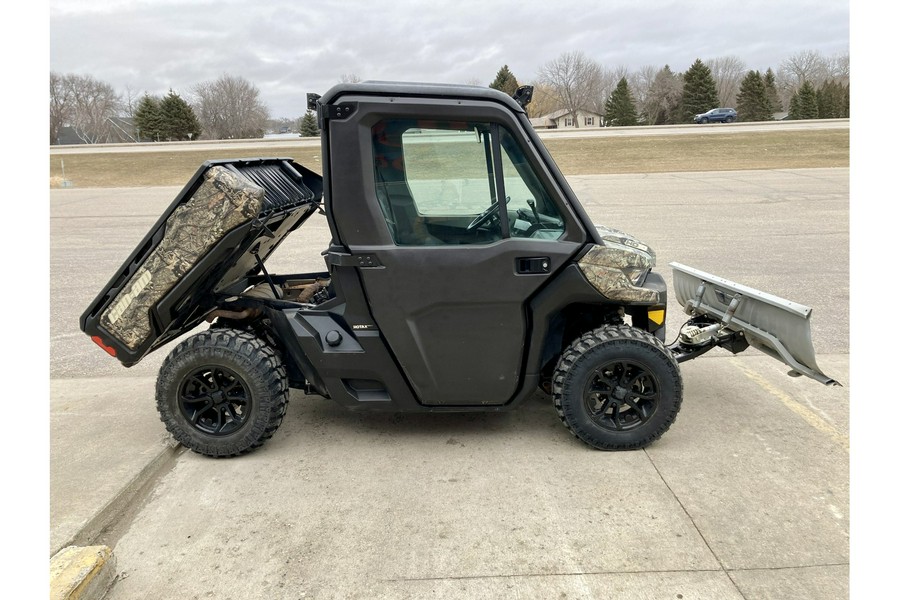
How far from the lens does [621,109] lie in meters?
60.8

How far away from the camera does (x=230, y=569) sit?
9.71 ft

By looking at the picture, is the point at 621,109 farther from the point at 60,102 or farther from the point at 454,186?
the point at 454,186

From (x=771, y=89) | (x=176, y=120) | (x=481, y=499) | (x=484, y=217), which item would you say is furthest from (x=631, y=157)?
(x=771, y=89)

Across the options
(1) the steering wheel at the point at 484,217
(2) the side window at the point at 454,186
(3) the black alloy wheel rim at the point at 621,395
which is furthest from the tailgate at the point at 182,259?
(3) the black alloy wheel rim at the point at 621,395

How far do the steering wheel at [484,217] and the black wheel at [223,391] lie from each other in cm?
136

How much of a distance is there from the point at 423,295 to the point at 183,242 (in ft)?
4.27

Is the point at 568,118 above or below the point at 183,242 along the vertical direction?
above

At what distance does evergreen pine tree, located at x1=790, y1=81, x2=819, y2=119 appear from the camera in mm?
55306

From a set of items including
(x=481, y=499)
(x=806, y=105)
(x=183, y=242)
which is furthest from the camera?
(x=806, y=105)

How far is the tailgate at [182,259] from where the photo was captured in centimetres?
354

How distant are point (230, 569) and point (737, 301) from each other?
3157 millimetres

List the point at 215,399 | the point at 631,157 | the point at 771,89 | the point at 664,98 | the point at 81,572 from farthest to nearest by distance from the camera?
the point at 664,98 < the point at 771,89 < the point at 631,157 < the point at 215,399 < the point at 81,572

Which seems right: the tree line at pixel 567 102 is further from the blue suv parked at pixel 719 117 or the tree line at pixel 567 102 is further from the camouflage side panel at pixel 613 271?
the camouflage side panel at pixel 613 271

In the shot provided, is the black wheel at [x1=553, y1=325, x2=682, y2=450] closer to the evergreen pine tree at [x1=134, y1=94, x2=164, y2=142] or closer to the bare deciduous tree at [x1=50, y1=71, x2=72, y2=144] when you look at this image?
the evergreen pine tree at [x1=134, y1=94, x2=164, y2=142]
